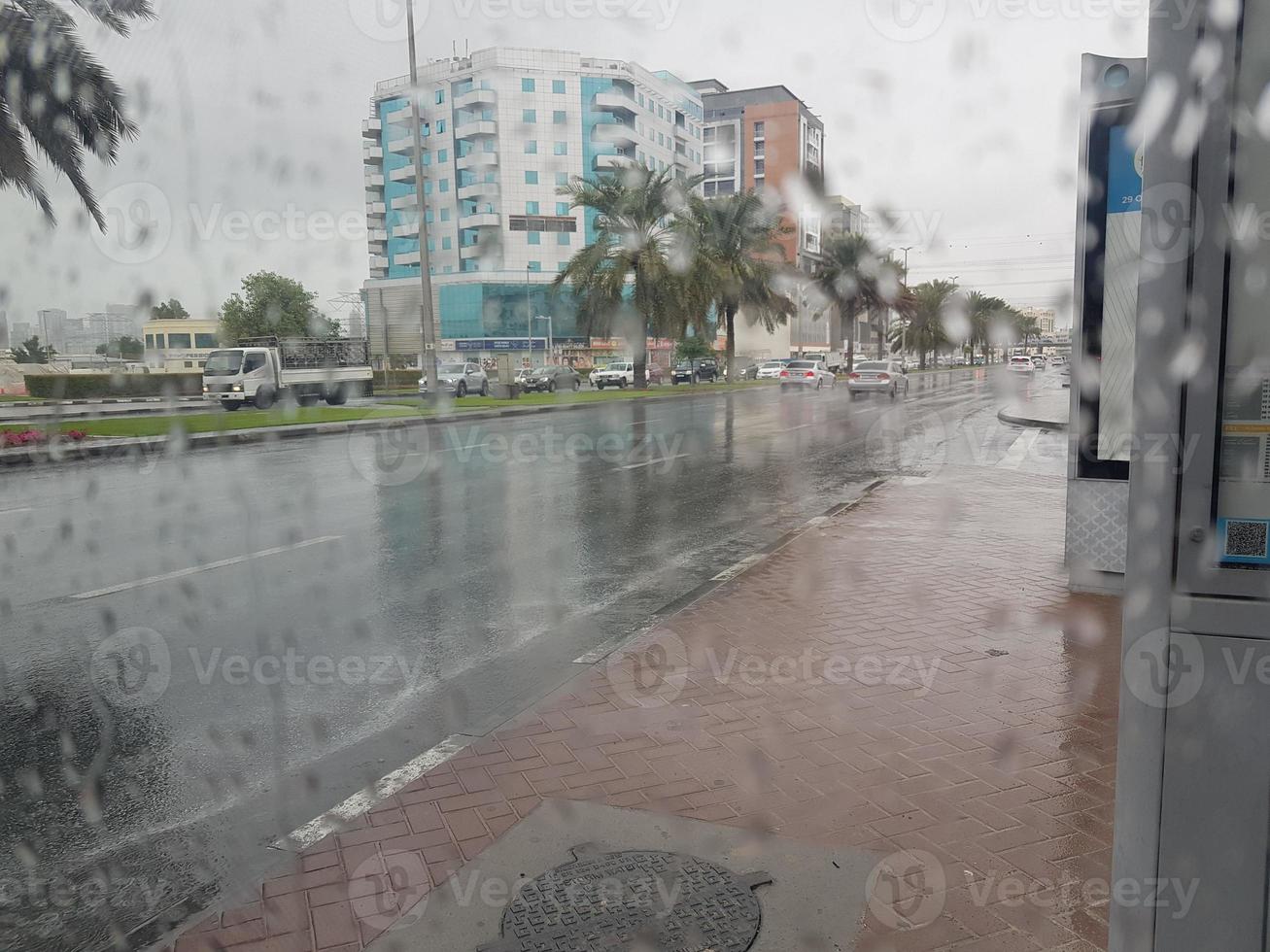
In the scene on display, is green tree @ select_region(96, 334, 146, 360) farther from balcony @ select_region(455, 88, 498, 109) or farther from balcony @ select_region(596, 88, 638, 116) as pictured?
balcony @ select_region(596, 88, 638, 116)

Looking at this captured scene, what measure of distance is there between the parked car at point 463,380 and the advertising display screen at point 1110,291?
34.0 metres

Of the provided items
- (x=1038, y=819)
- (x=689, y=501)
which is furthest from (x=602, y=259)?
(x=1038, y=819)

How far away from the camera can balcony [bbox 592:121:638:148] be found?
244 feet

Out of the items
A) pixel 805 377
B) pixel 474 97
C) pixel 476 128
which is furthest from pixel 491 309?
pixel 805 377

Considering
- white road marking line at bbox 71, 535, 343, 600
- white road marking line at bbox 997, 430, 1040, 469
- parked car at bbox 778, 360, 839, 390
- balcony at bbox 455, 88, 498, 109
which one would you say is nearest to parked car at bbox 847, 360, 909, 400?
parked car at bbox 778, 360, 839, 390

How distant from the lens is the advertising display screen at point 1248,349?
5.05 feet

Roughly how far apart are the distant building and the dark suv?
1061 inches

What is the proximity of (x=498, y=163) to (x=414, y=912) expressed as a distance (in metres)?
64.2

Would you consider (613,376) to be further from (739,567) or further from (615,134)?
(739,567)

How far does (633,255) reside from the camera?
1428 inches

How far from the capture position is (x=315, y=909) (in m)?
2.66

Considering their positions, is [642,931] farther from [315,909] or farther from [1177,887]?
[1177,887]

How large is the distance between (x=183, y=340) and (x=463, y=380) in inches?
485

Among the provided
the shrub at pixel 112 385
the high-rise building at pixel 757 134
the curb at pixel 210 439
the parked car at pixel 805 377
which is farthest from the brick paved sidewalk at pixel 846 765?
the high-rise building at pixel 757 134
